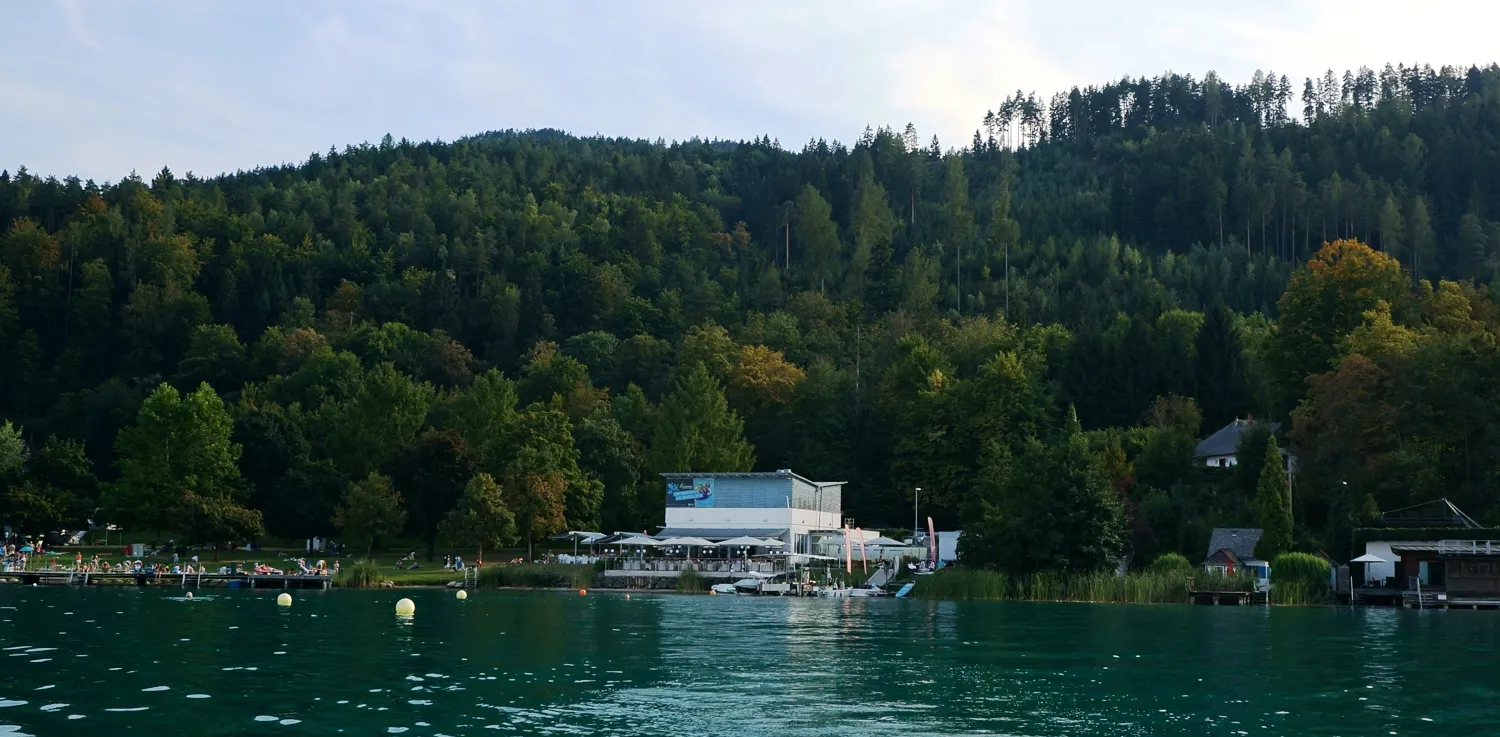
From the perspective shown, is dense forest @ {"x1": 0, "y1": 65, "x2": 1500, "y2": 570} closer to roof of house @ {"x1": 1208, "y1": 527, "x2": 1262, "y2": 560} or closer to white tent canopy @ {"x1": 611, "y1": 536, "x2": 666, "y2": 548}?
roof of house @ {"x1": 1208, "y1": 527, "x2": 1262, "y2": 560}

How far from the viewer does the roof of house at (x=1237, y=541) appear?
74188 millimetres

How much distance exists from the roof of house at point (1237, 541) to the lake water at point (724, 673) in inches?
668

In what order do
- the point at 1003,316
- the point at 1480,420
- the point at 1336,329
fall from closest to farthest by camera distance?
the point at 1480,420
the point at 1336,329
the point at 1003,316

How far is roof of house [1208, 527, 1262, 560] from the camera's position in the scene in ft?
243

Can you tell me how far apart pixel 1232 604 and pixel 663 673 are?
41.1 meters

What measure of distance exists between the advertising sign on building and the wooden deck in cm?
2376

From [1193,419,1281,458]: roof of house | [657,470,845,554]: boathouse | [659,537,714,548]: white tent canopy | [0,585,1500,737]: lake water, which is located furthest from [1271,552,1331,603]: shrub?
[659,537,714,548]: white tent canopy

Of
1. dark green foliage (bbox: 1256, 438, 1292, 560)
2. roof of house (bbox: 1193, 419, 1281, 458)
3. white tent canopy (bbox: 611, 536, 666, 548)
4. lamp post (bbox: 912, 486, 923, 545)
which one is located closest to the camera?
dark green foliage (bbox: 1256, 438, 1292, 560)

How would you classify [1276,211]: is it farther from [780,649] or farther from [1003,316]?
[780,649]

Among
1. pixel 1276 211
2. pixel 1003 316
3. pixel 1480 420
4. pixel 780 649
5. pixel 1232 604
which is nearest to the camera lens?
pixel 780 649

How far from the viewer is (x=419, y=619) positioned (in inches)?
2026

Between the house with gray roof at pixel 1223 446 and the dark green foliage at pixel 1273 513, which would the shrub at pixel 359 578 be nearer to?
the dark green foliage at pixel 1273 513

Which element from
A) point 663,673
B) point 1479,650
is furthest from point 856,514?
point 663,673

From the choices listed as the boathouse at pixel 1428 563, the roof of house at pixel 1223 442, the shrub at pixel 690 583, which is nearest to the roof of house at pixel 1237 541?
the boathouse at pixel 1428 563
